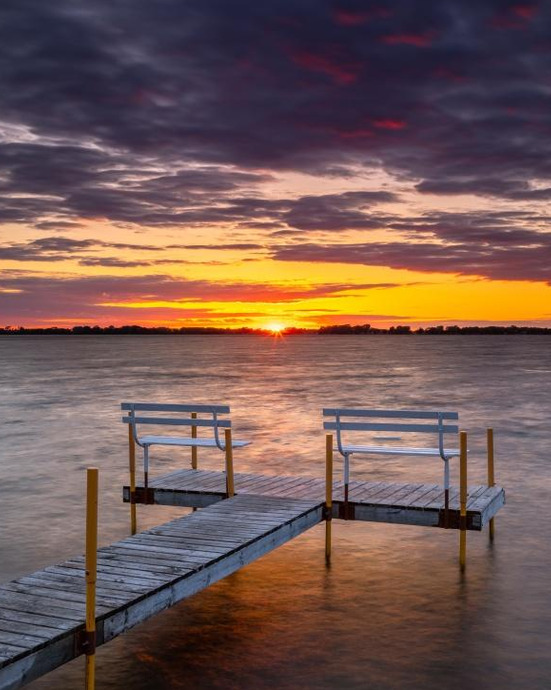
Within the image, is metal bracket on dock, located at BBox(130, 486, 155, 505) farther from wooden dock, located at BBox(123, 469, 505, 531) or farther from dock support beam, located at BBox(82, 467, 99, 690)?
dock support beam, located at BBox(82, 467, 99, 690)

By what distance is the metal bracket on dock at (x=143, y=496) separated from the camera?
44.2 ft

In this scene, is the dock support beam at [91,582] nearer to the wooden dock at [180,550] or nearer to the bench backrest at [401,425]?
the wooden dock at [180,550]

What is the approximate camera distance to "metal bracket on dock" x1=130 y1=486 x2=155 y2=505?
1348cm

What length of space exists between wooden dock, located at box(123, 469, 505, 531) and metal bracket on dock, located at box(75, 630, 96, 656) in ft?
18.4

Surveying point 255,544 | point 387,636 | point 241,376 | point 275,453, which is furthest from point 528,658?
point 241,376

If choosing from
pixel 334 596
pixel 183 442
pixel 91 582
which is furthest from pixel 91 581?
pixel 183 442

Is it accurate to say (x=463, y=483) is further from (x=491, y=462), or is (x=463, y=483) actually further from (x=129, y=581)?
(x=129, y=581)

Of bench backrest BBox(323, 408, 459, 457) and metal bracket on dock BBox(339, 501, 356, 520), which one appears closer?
bench backrest BBox(323, 408, 459, 457)

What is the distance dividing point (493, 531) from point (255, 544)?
6078 millimetres

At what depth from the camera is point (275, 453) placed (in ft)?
88.1

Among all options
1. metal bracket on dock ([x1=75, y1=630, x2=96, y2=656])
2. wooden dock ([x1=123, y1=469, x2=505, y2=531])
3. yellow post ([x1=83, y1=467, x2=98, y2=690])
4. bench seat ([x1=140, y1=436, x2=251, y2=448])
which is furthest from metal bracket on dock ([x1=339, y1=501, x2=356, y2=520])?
metal bracket on dock ([x1=75, y1=630, x2=96, y2=656])

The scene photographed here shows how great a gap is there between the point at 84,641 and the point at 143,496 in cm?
629

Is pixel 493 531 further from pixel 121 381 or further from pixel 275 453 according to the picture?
pixel 121 381

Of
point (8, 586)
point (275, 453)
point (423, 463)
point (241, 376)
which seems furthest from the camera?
point (241, 376)
